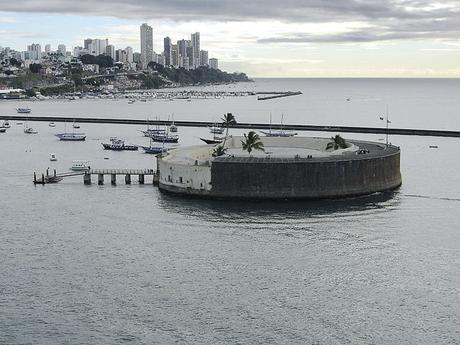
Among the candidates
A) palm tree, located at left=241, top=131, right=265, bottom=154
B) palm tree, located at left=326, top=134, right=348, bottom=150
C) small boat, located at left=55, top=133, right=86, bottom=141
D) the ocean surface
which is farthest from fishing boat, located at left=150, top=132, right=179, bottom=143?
palm tree, located at left=326, top=134, right=348, bottom=150

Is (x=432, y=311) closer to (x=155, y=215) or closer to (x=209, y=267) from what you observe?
(x=209, y=267)

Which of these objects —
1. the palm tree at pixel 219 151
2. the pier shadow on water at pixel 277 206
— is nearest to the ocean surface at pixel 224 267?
the pier shadow on water at pixel 277 206

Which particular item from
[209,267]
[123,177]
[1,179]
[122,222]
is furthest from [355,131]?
[209,267]

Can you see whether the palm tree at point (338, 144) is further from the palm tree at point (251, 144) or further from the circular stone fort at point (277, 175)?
the palm tree at point (251, 144)

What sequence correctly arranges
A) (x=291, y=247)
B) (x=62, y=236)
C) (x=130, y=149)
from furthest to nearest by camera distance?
(x=130, y=149)
(x=62, y=236)
(x=291, y=247)

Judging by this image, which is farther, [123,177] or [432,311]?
[123,177]

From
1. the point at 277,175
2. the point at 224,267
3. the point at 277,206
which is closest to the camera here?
the point at 224,267

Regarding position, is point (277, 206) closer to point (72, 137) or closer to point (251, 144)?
point (251, 144)

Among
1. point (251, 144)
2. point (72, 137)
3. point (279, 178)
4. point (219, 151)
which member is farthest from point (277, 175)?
point (72, 137)
